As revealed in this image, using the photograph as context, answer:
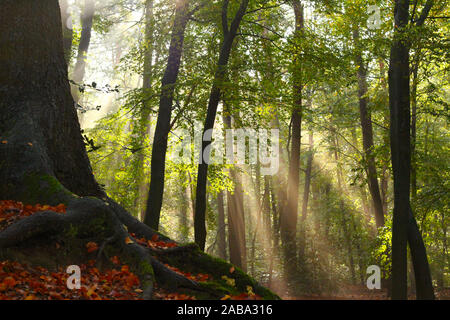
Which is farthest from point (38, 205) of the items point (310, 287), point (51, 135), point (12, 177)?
point (310, 287)

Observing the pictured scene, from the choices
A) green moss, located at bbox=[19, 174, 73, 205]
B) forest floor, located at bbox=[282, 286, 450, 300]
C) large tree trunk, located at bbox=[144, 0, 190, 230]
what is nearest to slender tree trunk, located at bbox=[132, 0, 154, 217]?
large tree trunk, located at bbox=[144, 0, 190, 230]

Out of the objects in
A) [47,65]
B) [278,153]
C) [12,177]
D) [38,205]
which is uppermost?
[278,153]

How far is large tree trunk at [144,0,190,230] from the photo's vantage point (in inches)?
436

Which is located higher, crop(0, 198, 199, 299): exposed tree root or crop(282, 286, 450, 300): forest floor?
crop(0, 198, 199, 299): exposed tree root

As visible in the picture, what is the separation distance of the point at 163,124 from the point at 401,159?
6337 mm

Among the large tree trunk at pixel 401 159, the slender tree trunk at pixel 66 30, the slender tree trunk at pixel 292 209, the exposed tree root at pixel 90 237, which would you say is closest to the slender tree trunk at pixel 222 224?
the slender tree trunk at pixel 292 209

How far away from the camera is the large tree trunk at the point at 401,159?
28.9 ft

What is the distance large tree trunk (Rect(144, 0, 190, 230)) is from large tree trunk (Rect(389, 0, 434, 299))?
5590mm

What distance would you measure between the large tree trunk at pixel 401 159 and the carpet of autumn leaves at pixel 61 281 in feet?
17.3

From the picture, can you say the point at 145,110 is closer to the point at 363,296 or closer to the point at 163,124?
the point at 163,124

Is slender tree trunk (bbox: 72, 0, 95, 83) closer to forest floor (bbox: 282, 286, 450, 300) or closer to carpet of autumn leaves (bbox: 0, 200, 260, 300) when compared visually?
carpet of autumn leaves (bbox: 0, 200, 260, 300)
